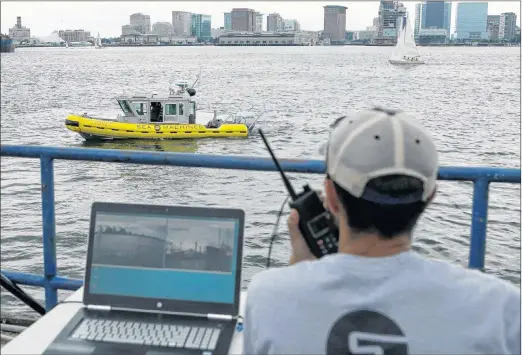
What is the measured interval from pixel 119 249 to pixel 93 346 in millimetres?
390

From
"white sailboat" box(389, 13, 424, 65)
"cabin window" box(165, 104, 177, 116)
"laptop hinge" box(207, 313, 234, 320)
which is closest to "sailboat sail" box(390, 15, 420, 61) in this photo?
"white sailboat" box(389, 13, 424, 65)

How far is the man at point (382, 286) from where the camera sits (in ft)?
4.94

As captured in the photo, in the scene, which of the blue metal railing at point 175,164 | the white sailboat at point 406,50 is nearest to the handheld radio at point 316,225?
the blue metal railing at point 175,164

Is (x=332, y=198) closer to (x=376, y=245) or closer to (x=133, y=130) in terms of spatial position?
(x=376, y=245)

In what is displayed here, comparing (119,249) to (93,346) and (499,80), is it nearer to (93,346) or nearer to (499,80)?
(93,346)

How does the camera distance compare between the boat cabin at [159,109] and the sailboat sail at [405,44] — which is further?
the sailboat sail at [405,44]

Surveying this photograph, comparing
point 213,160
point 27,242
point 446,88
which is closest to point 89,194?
point 27,242

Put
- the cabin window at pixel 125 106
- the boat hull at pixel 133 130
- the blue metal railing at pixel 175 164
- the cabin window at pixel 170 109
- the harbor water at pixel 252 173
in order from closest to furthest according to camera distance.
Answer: the blue metal railing at pixel 175 164 → the harbor water at pixel 252 173 → the boat hull at pixel 133 130 → the cabin window at pixel 125 106 → the cabin window at pixel 170 109

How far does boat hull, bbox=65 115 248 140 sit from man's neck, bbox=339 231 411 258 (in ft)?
94.3

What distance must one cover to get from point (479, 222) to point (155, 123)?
1102 inches

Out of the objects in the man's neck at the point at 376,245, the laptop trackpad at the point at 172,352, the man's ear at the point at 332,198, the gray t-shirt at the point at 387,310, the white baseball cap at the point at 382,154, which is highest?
the white baseball cap at the point at 382,154

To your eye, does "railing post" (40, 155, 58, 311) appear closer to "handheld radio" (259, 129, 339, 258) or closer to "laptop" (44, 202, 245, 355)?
"laptop" (44, 202, 245, 355)

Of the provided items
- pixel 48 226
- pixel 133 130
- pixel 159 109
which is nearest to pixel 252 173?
pixel 133 130

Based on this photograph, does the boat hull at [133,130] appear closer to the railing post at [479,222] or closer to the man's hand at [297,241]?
the railing post at [479,222]
